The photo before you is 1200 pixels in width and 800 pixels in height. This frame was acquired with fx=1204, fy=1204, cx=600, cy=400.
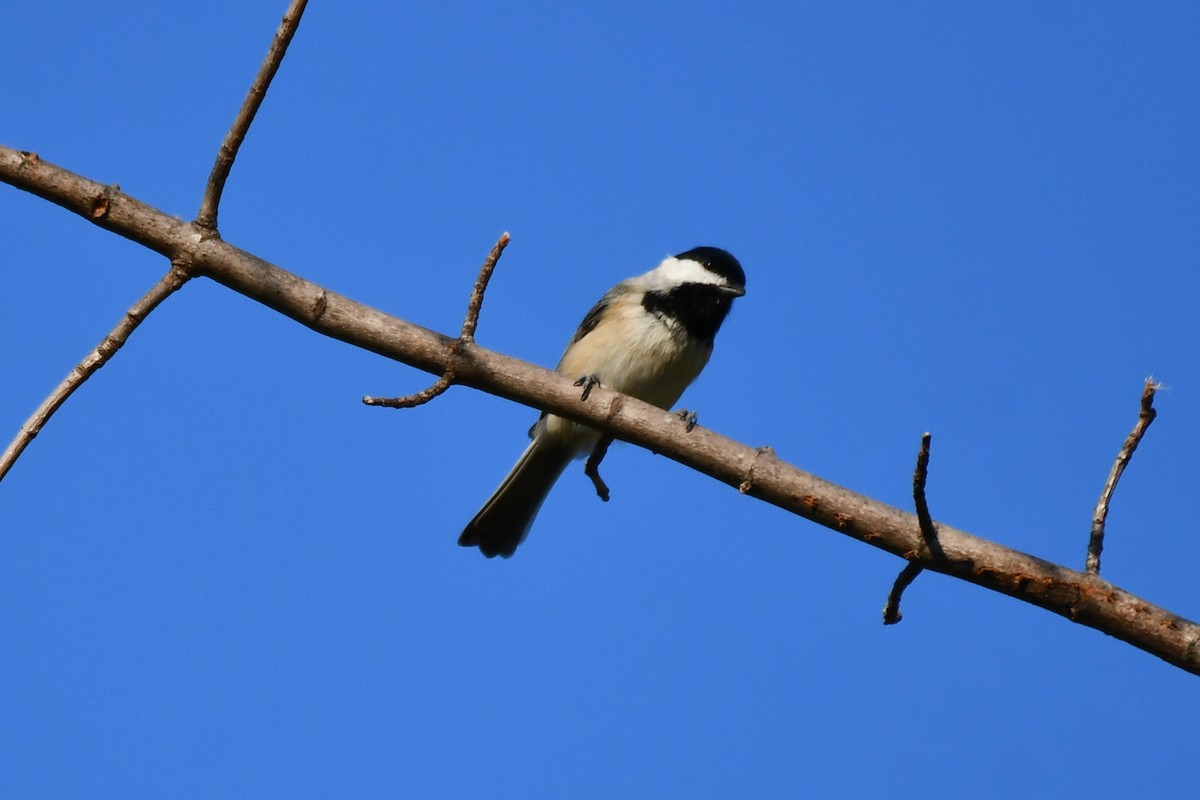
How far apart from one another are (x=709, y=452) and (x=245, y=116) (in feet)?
5.51

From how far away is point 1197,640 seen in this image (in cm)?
341

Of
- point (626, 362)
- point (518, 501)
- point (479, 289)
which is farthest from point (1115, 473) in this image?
point (518, 501)

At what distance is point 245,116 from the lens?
131 inches

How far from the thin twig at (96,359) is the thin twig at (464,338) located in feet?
2.08

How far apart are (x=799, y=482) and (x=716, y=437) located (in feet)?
1.00

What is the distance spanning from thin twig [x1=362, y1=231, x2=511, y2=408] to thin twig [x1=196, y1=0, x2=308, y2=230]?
710mm

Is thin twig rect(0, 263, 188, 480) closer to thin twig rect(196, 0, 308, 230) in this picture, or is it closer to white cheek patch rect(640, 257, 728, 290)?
thin twig rect(196, 0, 308, 230)

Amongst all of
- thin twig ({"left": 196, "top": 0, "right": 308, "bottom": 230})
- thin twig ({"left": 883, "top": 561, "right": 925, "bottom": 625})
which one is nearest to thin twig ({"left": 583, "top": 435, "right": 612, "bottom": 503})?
thin twig ({"left": 883, "top": 561, "right": 925, "bottom": 625})

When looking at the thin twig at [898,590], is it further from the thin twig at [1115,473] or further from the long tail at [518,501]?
the long tail at [518,501]

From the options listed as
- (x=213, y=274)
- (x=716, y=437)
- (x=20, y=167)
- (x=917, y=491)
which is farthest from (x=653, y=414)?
(x=20, y=167)

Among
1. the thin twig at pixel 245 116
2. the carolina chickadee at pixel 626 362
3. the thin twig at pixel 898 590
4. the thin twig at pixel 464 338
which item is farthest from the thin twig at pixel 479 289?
the carolina chickadee at pixel 626 362

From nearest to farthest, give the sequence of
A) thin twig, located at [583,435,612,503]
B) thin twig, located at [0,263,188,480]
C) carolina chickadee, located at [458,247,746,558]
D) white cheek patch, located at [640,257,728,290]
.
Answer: thin twig, located at [0,263,188,480], thin twig, located at [583,435,612,503], carolina chickadee, located at [458,247,746,558], white cheek patch, located at [640,257,728,290]

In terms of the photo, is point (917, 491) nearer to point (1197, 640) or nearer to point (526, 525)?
point (1197, 640)

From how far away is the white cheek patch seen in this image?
697 centimetres
